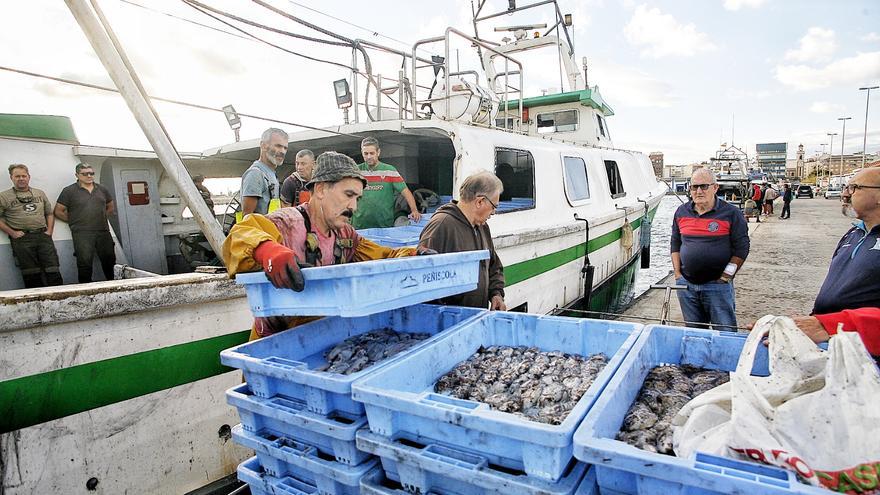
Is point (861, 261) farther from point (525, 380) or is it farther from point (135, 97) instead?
point (135, 97)

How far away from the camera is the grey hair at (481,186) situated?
3.00m

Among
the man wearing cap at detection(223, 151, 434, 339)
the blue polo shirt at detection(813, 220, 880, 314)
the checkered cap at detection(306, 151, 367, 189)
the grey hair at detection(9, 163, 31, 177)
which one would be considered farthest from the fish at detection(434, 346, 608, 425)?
the grey hair at detection(9, 163, 31, 177)

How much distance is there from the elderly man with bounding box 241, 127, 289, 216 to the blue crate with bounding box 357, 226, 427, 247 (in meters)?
0.90

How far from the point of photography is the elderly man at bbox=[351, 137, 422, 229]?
506 cm

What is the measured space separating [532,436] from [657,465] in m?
0.29

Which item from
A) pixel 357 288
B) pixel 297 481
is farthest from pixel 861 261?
pixel 297 481

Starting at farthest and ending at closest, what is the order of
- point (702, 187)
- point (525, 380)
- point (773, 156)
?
point (773, 156) < point (702, 187) < point (525, 380)

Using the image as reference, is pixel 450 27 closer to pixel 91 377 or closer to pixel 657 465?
pixel 91 377

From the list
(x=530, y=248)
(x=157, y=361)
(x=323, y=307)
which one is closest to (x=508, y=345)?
(x=323, y=307)

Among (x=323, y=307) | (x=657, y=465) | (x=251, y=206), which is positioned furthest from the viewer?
(x=251, y=206)

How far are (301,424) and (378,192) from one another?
3839 mm

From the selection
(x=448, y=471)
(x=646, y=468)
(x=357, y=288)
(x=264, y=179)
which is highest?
(x=264, y=179)

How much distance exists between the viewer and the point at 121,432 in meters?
2.62

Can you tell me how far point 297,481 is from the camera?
1710 millimetres
